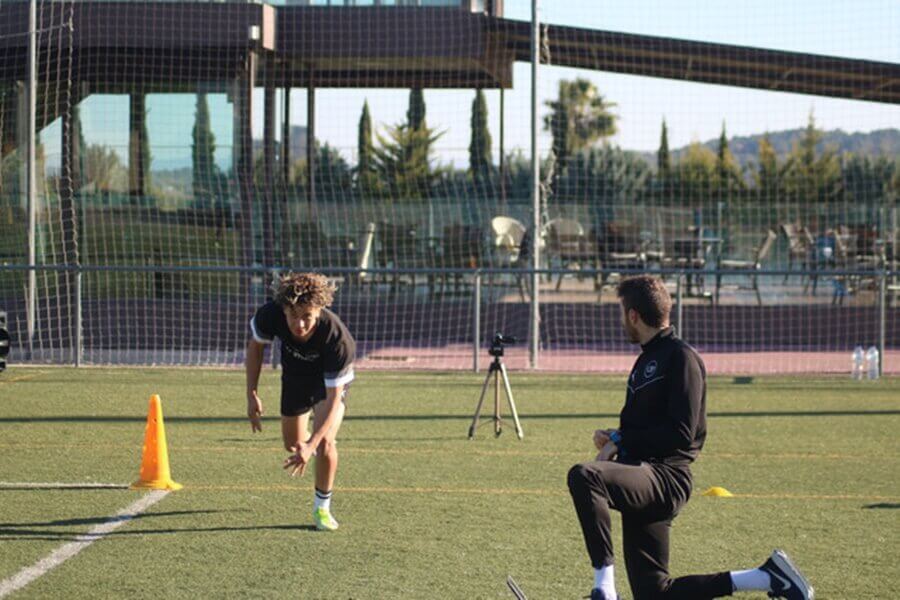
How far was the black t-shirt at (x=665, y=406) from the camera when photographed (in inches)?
229

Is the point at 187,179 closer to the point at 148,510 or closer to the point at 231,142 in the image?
the point at 231,142

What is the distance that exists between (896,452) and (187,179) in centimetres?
1435

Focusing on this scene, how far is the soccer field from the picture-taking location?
279 inches

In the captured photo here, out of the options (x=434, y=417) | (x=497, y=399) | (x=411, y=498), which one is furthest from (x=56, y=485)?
(x=434, y=417)

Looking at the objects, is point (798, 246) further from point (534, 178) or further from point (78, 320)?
point (78, 320)

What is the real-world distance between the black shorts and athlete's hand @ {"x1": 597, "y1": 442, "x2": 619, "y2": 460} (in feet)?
9.47

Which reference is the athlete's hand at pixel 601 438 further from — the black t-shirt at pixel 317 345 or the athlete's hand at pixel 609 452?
the black t-shirt at pixel 317 345

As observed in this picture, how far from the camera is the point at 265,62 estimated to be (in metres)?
23.7

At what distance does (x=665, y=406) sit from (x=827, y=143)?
178 feet

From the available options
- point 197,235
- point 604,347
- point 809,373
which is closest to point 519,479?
point 809,373

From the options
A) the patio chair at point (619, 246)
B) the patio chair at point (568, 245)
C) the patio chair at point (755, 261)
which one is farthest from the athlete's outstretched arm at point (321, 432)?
the patio chair at point (619, 246)

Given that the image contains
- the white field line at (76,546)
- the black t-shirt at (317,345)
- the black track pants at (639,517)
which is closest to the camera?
the black track pants at (639,517)

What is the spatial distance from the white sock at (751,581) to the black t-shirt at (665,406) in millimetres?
528

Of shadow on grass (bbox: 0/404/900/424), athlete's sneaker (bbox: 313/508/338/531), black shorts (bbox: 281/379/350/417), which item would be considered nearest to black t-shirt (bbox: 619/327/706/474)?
athlete's sneaker (bbox: 313/508/338/531)
